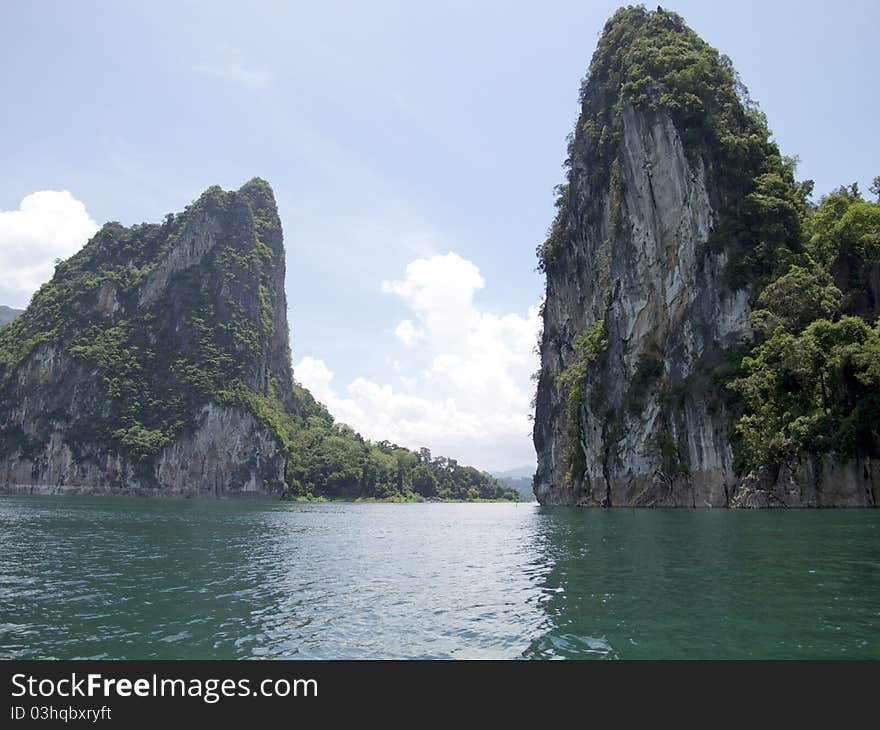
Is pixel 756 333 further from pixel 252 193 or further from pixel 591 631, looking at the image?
pixel 252 193

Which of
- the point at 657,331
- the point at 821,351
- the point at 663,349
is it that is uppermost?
the point at 657,331

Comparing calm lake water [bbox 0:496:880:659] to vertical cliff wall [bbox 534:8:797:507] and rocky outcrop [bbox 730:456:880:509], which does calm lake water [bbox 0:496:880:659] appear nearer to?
rocky outcrop [bbox 730:456:880:509]

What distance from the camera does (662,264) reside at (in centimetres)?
6216

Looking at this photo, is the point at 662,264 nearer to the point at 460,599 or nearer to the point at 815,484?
the point at 815,484

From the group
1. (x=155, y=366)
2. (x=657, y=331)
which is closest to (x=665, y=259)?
(x=657, y=331)

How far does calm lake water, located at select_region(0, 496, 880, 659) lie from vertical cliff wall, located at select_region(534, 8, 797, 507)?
27282 mm

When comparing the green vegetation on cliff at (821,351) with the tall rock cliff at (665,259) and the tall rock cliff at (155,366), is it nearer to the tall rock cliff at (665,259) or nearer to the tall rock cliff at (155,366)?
the tall rock cliff at (665,259)

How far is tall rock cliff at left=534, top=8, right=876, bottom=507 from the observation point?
177ft

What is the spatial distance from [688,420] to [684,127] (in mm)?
29004

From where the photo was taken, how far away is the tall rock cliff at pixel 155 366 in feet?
456

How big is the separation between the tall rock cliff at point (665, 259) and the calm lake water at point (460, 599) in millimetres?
28045

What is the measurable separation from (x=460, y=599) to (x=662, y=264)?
2097 inches

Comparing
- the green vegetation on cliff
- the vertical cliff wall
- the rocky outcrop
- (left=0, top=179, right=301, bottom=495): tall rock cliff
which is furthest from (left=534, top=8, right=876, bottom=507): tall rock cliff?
(left=0, top=179, right=301, bottom=495): tall rock cliff
